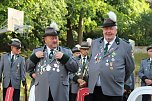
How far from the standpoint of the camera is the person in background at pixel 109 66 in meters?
5.53

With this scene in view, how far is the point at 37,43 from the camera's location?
1153 inches

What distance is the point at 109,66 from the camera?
5.55m

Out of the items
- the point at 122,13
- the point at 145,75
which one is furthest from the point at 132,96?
the point at 122,13

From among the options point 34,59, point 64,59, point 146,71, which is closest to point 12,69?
point 146,71

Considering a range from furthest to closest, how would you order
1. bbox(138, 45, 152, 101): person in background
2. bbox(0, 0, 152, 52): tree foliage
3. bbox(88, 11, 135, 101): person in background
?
bbox(0, 0, 152, 52): tree foliage → bbox(138, 45, 152, 101): person in background → bbox(88, 11, 135, 101): person in background

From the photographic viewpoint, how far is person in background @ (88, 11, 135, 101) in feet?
18.1

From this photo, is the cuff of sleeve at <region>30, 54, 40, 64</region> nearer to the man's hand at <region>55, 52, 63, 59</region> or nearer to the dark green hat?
the man's hand at <region>55, 52, 63, 59</region>

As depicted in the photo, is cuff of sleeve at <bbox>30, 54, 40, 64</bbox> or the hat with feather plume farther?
cuff of sleeve at <bbox>30, 54, 40, 64</bbox>

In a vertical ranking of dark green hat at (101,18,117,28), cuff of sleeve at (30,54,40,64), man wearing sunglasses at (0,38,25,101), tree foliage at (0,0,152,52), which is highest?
tree foliage at (0,0,152,52)

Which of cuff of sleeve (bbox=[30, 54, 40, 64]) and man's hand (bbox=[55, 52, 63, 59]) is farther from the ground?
man's hand (bbox=[55, 52, 63, 59])

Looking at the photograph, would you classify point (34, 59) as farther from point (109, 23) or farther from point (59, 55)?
point (109, 23)

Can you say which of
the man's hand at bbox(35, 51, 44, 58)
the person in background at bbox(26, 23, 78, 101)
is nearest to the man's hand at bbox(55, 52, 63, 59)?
the person in background at bbox(26, 23, 78, 101)

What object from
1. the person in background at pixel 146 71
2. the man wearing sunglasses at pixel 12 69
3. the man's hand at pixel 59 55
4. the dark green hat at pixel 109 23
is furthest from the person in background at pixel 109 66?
the man wearing sunglasses at pixel 12 69

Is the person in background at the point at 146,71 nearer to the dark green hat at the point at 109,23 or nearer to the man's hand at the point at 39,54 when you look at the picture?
the dark green hat at the point at 109,23
